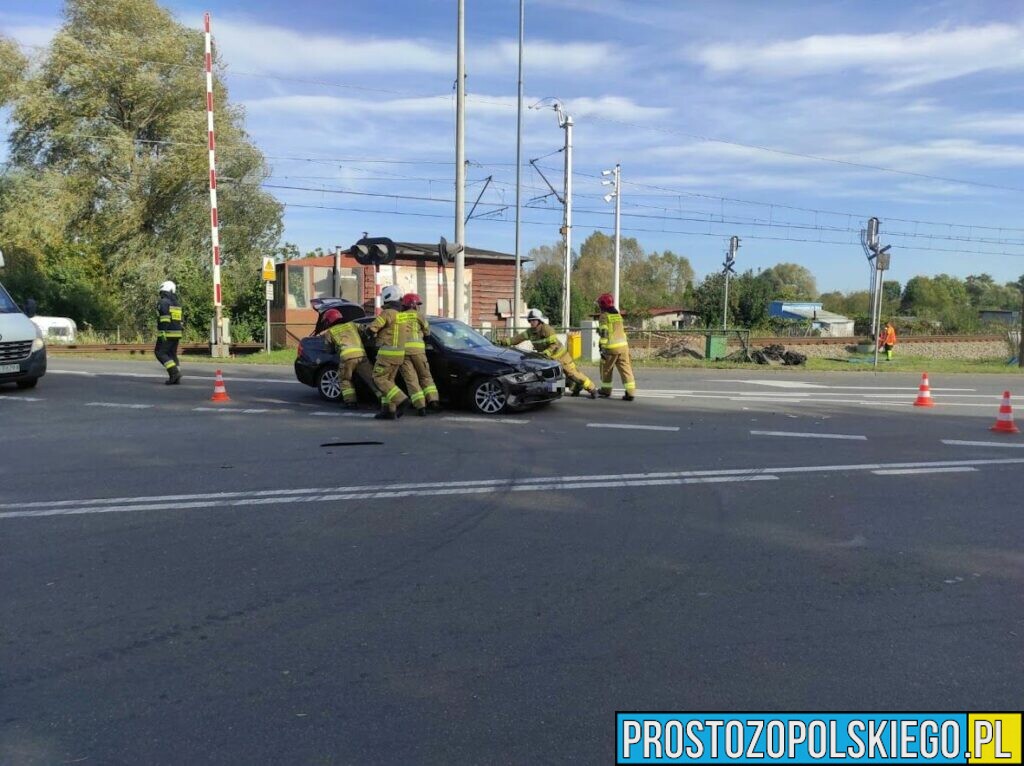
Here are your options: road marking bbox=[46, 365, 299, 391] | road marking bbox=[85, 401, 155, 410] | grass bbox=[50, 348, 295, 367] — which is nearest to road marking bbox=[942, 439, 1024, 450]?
road marking bbox=[46, 365, 299, 391]

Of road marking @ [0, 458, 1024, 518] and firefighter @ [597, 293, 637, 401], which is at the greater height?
firefighter @ [597, 293, 637, 401]

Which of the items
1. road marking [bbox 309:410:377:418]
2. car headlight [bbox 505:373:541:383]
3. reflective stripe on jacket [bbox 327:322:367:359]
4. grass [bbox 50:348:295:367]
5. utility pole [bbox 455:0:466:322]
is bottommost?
road marking [bbox 309:410:377:418]

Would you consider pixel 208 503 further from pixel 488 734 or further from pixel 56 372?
pixel 56 372

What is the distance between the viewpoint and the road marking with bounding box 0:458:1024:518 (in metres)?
6.91

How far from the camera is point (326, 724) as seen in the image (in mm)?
3426

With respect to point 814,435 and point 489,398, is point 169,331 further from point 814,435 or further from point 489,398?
point 814,435

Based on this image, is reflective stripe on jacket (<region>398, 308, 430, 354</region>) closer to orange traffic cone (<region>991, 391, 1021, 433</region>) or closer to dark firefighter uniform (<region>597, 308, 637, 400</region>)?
dark firefighter uniform (<region>597, 308, 637, 400</region>)

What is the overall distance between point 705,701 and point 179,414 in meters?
10.2

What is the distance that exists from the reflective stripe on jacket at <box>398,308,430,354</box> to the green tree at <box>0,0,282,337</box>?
26813 millimetres

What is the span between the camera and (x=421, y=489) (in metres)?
7.48

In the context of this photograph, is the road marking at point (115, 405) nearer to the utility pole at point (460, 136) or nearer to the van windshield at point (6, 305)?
the van windshield at point (6, 305)

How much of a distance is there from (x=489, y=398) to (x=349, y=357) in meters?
2.10

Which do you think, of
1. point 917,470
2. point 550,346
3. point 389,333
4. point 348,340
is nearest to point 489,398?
point 389,333

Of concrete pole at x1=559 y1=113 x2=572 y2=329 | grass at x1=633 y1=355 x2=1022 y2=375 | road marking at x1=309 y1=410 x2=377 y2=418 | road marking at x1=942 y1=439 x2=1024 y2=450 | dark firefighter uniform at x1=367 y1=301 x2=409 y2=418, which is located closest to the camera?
road marking at x1=942 y1=439 x2=1024 y2=450
